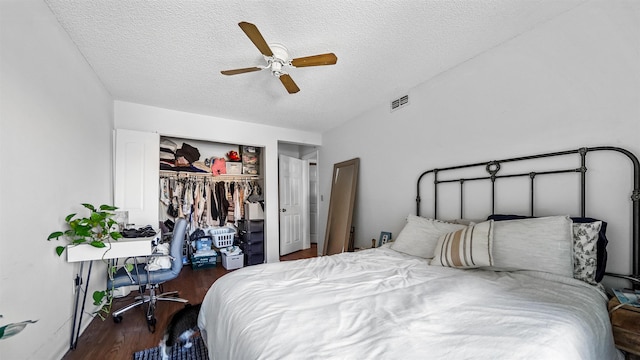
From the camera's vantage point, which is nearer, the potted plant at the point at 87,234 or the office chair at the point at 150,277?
the potted plant at the point at 87,234

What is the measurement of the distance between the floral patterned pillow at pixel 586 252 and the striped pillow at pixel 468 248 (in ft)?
1.34

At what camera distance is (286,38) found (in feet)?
6.30

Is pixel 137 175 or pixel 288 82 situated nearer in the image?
pixel 288 82

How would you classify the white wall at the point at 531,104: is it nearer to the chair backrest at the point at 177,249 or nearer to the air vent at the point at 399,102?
the air vent at the point at 399,102

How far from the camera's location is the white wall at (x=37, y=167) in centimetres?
125

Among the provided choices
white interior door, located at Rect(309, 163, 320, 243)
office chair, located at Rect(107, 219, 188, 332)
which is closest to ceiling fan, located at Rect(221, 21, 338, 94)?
office chair, located at Rect(107, 219, 188, 332)

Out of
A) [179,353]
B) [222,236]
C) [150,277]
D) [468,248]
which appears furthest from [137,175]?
[468,248]

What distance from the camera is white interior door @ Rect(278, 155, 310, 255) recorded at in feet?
15.5

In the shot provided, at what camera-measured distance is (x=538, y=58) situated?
5.97 feet

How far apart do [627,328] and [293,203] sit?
4.36 m

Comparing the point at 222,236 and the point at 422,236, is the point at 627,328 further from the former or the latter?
the point at 222,236

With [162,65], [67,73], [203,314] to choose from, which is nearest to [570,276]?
[203,314]

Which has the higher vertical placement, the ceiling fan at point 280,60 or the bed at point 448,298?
the ceiling fan at point 280,60

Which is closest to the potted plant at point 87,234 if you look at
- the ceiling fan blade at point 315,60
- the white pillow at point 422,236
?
the ceiling fan blade at point 315,60
